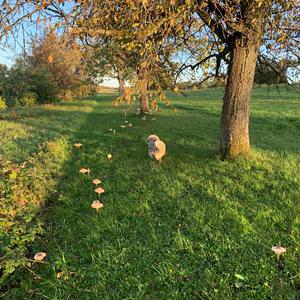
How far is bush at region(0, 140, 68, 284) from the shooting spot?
153 inches

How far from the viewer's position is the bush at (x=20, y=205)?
153 inches

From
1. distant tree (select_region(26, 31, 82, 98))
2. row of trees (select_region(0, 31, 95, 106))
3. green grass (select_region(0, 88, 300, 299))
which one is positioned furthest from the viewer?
distant tree (select_region(26, 31, 82, 98))

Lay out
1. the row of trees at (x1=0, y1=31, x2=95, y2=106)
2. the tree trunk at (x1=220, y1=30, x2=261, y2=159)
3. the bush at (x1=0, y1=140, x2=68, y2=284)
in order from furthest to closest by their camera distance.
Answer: the row of trees at (x1=0, y1=31, x2=95, y2=106) → the tree trunk at (x1=220, y1=30, x2=261, y2=159) → the bush at (x1=0, y1=140, x2=68, y2=284)

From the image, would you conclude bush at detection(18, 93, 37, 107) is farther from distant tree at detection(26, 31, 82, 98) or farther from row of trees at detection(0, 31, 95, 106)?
distant tree at detection(26, 31, 82, 98)

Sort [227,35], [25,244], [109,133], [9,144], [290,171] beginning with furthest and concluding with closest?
[109,133] < [9,144] < [227,35] < [290,171] < [25,244]

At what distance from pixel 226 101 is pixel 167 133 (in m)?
5.35

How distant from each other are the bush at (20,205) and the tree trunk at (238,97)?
14.8ft

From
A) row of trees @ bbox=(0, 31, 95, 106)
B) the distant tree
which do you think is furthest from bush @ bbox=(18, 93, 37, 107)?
the distant tree

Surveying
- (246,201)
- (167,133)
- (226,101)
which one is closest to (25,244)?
(246,201)

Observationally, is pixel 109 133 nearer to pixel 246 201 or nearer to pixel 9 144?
pixel 9 144

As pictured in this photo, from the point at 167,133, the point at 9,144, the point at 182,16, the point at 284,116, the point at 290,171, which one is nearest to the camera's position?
the point at 182,16

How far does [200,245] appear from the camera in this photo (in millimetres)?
4102

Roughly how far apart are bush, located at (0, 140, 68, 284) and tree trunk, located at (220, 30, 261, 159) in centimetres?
451

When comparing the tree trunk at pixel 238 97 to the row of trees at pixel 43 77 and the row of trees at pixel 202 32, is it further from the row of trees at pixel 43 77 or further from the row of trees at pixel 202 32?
the row of trees at pixel 43 77
